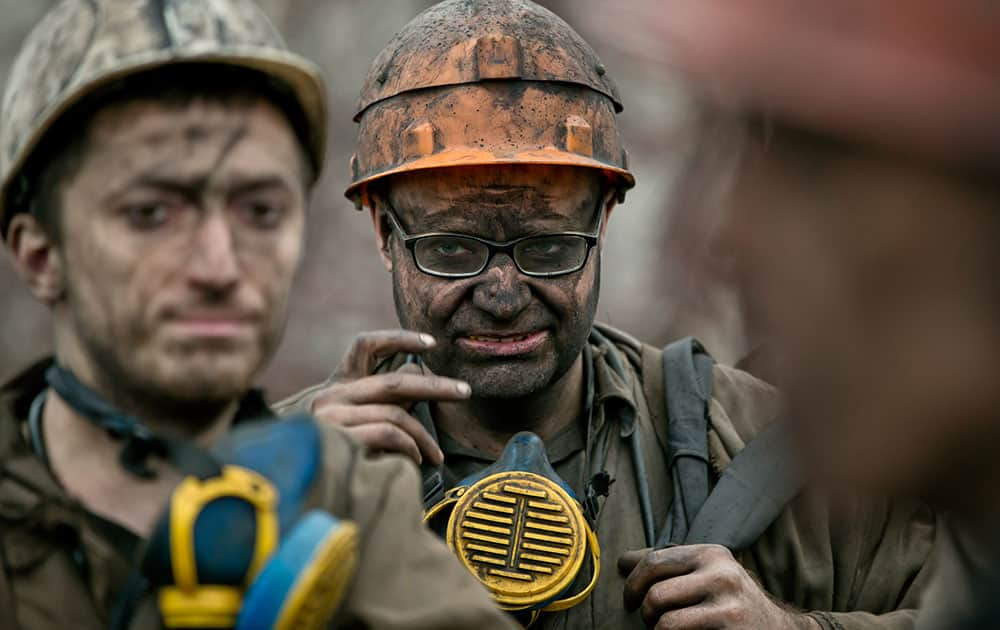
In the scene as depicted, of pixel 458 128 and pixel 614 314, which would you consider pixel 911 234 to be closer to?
pixel 458 128

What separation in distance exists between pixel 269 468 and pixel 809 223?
122 cm

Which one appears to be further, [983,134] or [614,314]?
[614,314]

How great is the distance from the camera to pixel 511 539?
12.9 feet

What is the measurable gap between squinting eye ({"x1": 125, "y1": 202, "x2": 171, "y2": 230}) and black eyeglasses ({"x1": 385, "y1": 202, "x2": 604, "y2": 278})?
169 cm

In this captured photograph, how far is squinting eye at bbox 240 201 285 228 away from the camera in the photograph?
2.79 metres

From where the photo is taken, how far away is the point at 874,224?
1.73m

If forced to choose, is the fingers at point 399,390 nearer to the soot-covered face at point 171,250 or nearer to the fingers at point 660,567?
the fingers at point 660,567

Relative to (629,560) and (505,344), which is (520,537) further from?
(505,344)

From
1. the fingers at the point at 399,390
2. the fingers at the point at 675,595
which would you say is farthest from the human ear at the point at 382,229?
the fingers at the point at 675,595

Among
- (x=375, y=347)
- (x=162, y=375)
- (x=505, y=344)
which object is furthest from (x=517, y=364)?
(x=162, y=375)

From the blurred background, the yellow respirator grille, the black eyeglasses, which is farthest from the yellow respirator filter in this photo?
the blurred background

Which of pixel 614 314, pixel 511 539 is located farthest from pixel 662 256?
pixel 511 539

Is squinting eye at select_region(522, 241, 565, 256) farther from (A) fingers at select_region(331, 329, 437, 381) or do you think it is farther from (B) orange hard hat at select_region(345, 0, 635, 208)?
(A) fingers at select_region(331, 329, 437, 381)

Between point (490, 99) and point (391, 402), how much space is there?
101 cm
